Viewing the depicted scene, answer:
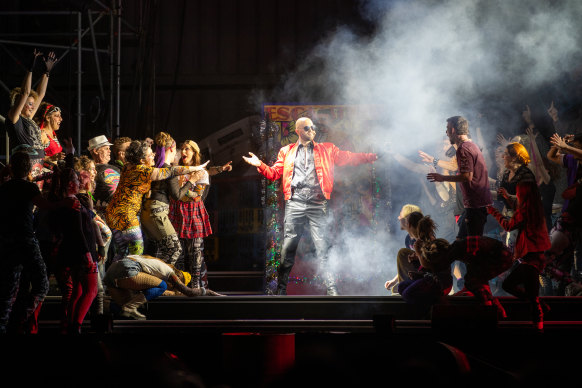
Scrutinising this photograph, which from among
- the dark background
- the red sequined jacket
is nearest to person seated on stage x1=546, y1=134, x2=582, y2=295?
the red sequined jacket

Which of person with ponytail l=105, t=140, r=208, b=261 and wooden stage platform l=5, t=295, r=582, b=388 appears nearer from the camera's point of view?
wooden stage platform l=5, t=295, r=582, b=388

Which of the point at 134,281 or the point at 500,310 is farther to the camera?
the point at 134,281

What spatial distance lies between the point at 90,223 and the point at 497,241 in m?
Answer: 2.99

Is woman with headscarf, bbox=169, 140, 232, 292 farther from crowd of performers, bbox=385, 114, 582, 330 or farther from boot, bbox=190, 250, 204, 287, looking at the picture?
crowd of performers, bbox=385, 114, 582, 330

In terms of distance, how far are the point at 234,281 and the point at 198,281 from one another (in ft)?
7.91

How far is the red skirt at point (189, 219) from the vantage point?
614cm

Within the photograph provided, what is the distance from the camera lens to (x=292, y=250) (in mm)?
6426

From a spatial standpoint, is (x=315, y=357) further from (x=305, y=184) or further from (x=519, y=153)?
(x=305, y=184)

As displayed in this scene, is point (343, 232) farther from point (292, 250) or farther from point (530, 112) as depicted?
point (530, 112)

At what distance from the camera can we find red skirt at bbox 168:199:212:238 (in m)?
6.14

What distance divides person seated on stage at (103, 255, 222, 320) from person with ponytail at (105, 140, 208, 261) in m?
0.47

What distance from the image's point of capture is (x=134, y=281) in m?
4.83

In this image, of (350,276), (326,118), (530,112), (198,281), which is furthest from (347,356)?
(530,112)

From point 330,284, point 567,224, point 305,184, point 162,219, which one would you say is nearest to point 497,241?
point 567,224
